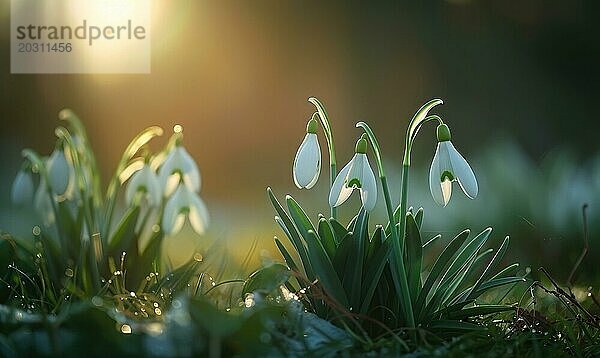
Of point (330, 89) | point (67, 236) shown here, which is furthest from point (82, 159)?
point (330, 89)

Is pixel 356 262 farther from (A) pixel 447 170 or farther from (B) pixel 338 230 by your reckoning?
(A) pixel 447 170

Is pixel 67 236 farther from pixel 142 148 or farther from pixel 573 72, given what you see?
pixel 573 72

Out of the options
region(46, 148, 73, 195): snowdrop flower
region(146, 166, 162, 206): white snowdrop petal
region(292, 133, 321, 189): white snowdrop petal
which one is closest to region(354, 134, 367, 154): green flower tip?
region(292, 133, 321, 189): white snowdrop petal

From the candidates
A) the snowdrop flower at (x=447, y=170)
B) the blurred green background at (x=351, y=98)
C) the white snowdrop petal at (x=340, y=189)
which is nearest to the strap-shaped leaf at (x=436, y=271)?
the snowdrop flower at (x=447, y=170)

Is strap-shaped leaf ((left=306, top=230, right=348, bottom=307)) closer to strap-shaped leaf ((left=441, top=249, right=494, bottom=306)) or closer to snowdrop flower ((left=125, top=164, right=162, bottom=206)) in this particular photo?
strap-shaped leaf ((left=441, top=249, right=494, bottom=306))

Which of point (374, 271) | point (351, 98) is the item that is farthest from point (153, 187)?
point (351, 98)
